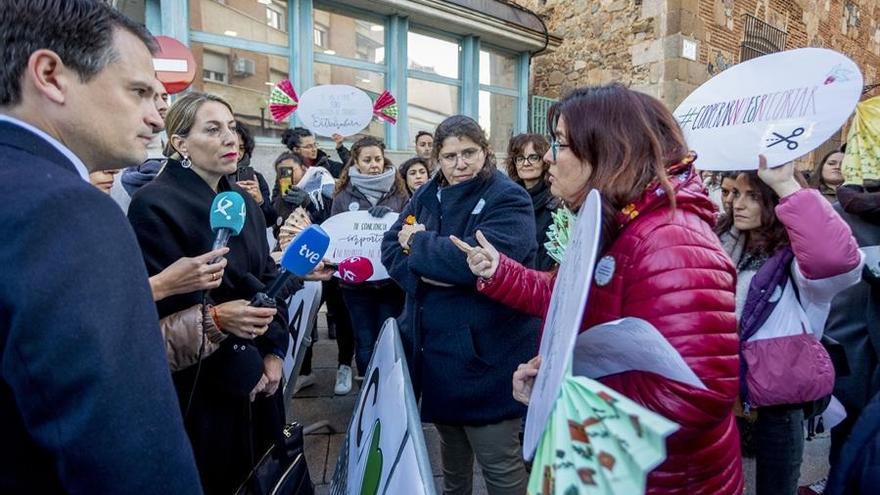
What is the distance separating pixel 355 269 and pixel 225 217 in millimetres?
1576

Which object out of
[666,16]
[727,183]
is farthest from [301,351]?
[666,16]

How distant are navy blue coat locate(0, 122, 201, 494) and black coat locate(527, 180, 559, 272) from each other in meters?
2.68

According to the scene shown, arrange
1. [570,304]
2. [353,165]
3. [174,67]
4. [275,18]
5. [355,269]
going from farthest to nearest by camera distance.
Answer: [275,18] → [174,67] → [353,165] → [355,269] → [570,304]

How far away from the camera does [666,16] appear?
9492mm

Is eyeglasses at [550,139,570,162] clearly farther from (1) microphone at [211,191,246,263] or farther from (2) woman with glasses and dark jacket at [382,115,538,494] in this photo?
(1) microphone at [211,191,246,263]

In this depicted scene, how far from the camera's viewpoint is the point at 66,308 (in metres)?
0.71

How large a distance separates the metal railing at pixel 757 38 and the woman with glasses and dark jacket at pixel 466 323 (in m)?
10.7

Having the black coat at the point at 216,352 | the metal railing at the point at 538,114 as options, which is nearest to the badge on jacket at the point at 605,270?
the black coat at the point at 216,352

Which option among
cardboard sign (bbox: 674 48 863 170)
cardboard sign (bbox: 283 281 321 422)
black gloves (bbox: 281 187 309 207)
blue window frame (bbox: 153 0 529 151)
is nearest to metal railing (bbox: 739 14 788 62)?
blue window frame (bbox: 153 0 529 151)

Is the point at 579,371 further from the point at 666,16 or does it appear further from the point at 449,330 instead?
the point at 666,16

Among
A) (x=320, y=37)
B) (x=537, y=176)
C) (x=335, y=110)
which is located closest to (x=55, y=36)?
(x=537, y=176)

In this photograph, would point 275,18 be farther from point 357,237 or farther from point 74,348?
point 74,348

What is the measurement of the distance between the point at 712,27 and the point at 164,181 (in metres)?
11.0

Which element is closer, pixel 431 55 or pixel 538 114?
pixel 431 55
